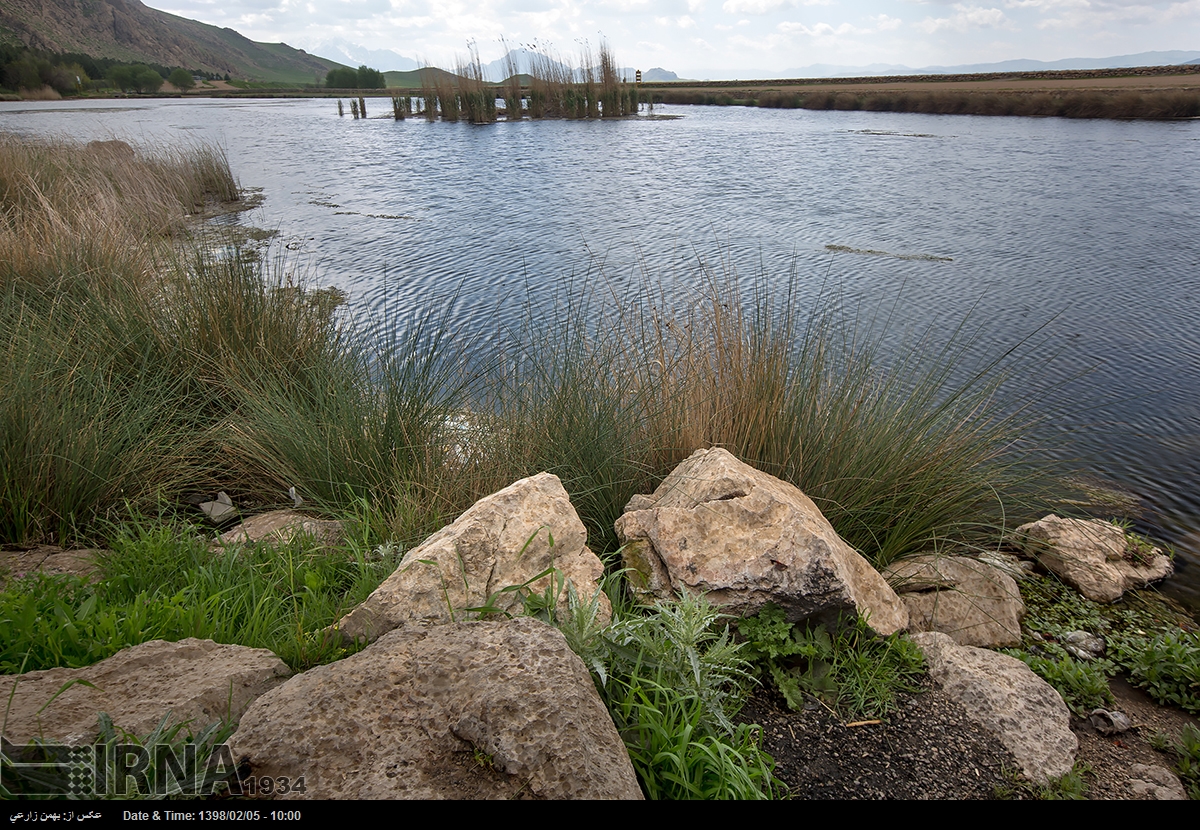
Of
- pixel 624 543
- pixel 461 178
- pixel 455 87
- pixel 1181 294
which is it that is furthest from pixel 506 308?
pixel 455 87

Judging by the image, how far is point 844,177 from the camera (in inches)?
580

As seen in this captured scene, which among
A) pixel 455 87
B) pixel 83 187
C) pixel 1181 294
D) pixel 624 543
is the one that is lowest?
pixel 1181 294

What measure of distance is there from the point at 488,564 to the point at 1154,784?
1999 mm

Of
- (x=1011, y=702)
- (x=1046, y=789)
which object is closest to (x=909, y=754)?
(x=1046, y=789)

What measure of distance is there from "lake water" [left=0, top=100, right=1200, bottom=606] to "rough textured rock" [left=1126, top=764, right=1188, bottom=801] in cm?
190

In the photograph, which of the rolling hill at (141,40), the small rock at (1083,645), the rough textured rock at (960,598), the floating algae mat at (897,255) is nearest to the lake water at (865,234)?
the floating algae mat at (897,255)

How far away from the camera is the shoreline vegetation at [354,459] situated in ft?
6.54

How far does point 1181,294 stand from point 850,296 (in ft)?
13.3

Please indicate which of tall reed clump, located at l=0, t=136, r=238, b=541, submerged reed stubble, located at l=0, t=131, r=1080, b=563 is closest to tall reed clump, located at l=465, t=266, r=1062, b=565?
submerged reed stubble, located at l=0, t=131, r=1080, b=563

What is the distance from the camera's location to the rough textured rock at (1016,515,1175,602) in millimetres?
3178

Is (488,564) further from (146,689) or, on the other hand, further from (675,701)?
(146,689)

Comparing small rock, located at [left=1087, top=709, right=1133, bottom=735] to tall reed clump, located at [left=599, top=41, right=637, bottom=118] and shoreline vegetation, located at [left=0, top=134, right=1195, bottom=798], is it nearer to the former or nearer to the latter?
shoreline vegetation, located at [left=0, top=134, right=1195, bottom=798]
